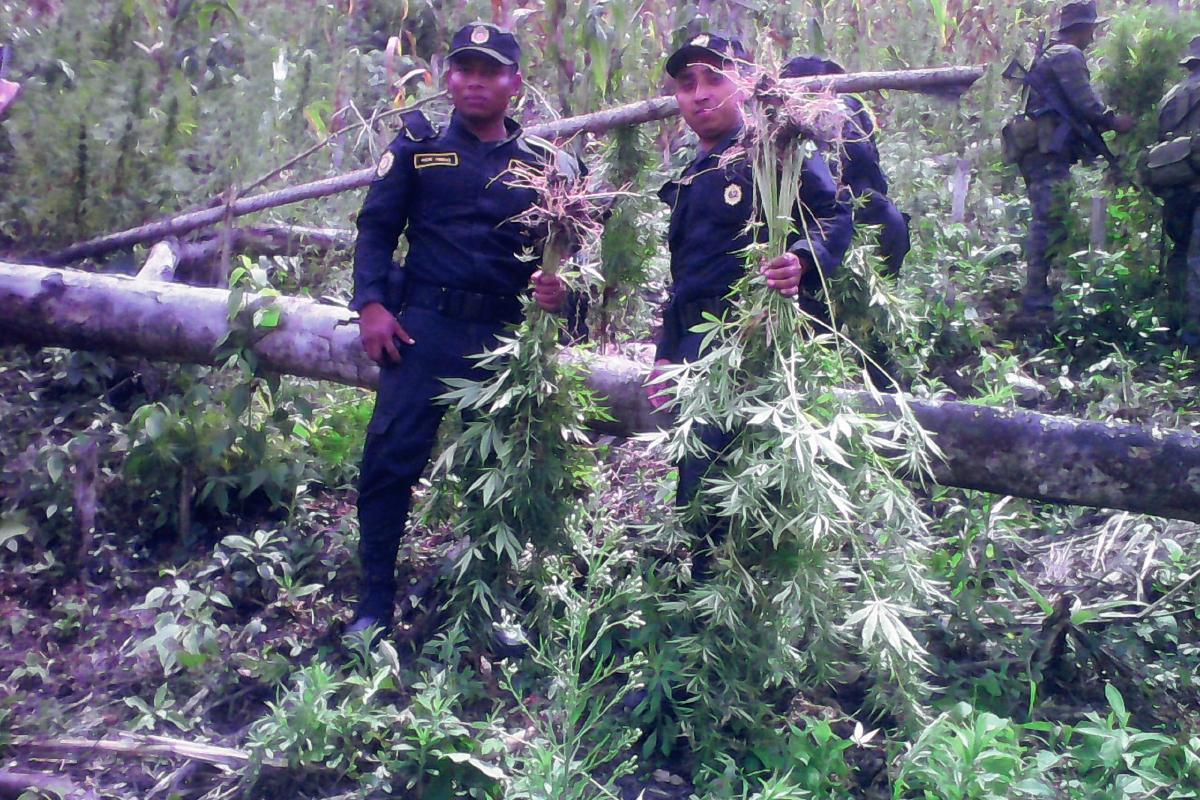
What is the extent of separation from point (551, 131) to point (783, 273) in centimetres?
231

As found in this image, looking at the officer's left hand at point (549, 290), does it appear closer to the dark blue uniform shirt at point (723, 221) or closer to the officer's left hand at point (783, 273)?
the dark blue uniform shirt at point (723, 221)

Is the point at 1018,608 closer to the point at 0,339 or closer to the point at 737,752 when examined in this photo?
the point at 737,752

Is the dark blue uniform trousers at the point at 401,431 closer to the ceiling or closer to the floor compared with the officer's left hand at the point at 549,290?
closer to the floor

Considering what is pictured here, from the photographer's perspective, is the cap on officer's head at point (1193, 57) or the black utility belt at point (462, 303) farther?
the cap on officer's head at point (1193, 57)

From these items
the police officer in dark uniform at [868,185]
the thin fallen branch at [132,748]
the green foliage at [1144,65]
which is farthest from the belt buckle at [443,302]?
the green foliage at [1144,65]

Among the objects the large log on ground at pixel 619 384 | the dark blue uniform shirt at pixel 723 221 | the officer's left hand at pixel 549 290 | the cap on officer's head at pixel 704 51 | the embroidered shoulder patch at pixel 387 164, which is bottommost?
the large log on ground at pixel 619 384

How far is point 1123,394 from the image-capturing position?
4.85 meters

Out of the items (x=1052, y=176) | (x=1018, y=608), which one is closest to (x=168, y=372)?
(x=1018, y=608)

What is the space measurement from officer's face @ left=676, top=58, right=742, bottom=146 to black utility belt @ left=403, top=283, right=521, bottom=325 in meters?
0.87

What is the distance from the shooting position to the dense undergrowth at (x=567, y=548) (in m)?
2.66

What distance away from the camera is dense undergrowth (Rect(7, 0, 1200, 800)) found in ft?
8.73

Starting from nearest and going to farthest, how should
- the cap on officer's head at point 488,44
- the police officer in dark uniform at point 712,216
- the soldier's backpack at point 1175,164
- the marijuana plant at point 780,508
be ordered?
the marijuana plant at point 780,508, the police officer in dark uniform at point 712,216, the cap on officer's head at point 488,44, the soldier's backpack at point 1175,164

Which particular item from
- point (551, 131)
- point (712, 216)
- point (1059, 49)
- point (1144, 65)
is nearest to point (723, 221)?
point (712, 216)

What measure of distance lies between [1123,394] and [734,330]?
9.67ft
